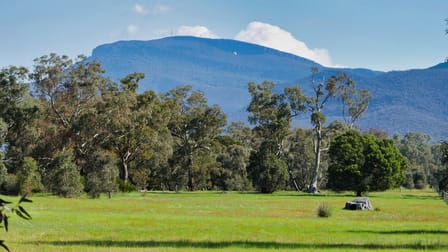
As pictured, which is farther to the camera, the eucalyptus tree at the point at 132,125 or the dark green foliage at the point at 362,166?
the dark green foliage at the point at 362,166

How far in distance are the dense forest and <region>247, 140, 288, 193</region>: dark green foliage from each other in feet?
0.50

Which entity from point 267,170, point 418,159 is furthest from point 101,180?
point 418,159

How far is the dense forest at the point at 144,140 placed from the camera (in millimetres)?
65425

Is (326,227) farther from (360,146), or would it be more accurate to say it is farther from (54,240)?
(360,146)

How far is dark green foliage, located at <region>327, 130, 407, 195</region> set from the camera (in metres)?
72.7

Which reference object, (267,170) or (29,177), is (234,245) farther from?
(267,170)

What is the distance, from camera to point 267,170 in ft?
265

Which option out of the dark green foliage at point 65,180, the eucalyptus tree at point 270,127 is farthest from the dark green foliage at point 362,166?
the dark green foliage at point 65,180

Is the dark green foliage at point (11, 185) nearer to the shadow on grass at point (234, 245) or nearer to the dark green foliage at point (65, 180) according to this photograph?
the dark green foliage at point (65, 180)

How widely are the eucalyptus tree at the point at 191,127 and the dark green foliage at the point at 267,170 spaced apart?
40.9 feet

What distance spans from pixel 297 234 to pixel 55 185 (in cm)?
3894

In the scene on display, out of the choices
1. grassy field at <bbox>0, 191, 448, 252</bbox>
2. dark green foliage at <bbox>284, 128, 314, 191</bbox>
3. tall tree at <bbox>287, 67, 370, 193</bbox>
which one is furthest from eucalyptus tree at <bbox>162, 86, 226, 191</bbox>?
grassy field at <bbox>0, 191, 448, 252</bbox>

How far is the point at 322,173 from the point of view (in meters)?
107

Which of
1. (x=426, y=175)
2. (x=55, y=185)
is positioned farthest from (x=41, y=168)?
(x=426, y=175)
